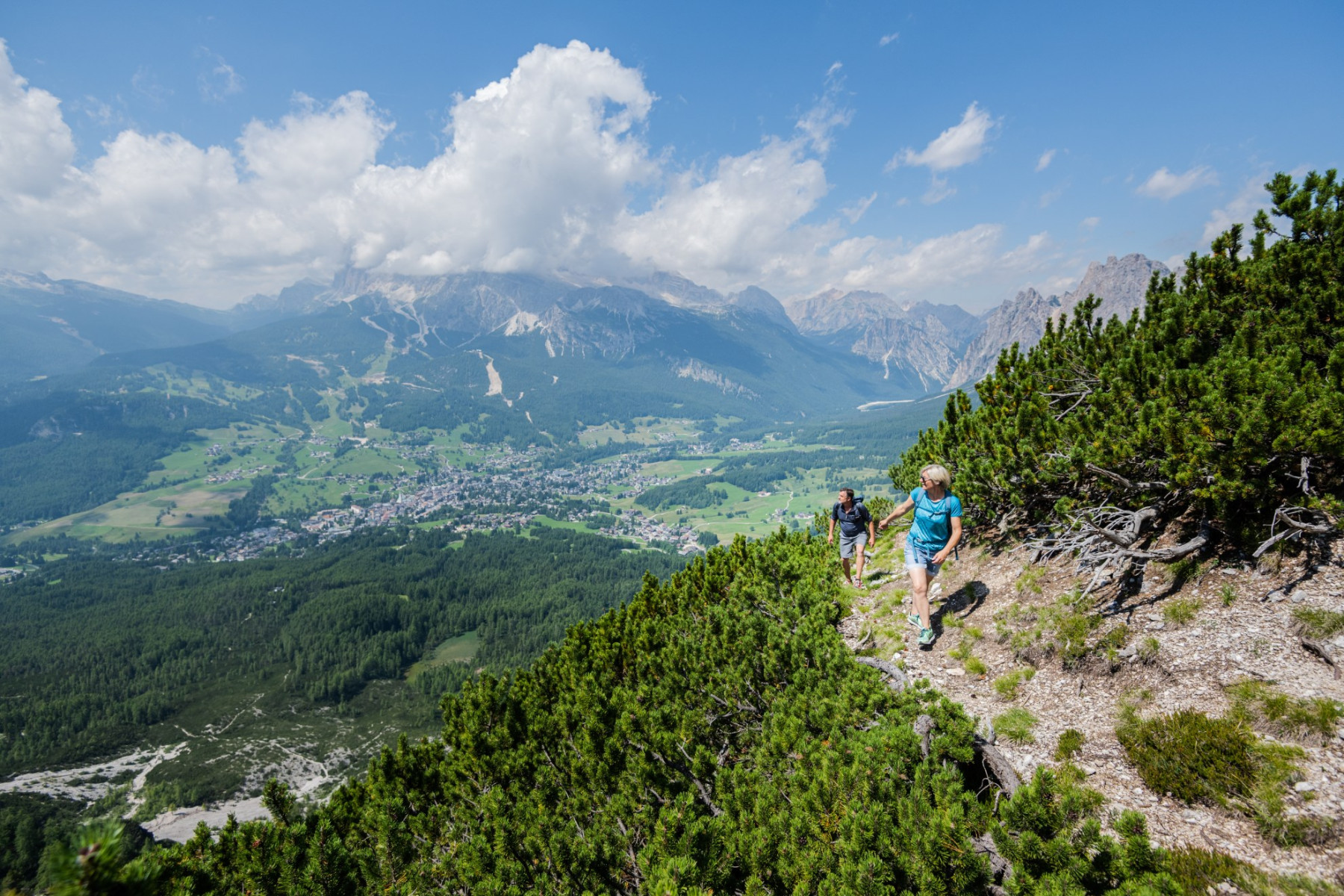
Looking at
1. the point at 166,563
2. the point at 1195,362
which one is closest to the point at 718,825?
the point at 1195,362

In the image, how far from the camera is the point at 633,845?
911cm

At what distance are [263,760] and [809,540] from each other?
9782 cm

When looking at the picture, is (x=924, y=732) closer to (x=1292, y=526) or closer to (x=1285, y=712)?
(x=1285, y=712)

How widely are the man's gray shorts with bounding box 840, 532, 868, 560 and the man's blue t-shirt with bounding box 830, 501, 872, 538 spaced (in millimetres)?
67

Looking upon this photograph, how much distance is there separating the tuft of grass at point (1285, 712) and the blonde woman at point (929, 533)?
4.19 m

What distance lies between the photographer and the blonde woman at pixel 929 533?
1098cm

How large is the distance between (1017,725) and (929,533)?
3557 mm

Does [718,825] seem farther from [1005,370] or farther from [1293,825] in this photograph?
[1005,370]

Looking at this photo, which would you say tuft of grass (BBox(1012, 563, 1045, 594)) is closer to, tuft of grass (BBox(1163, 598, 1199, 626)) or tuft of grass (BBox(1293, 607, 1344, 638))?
tuft of grass (BBox(1163, 598, 1199, 626))

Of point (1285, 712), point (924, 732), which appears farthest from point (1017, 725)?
point (1285, 712)

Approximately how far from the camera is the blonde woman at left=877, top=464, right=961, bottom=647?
10984mm

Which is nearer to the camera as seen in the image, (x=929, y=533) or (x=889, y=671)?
(x=889, y=671)

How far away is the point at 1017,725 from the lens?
893 cm

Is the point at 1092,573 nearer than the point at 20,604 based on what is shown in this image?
Yes
